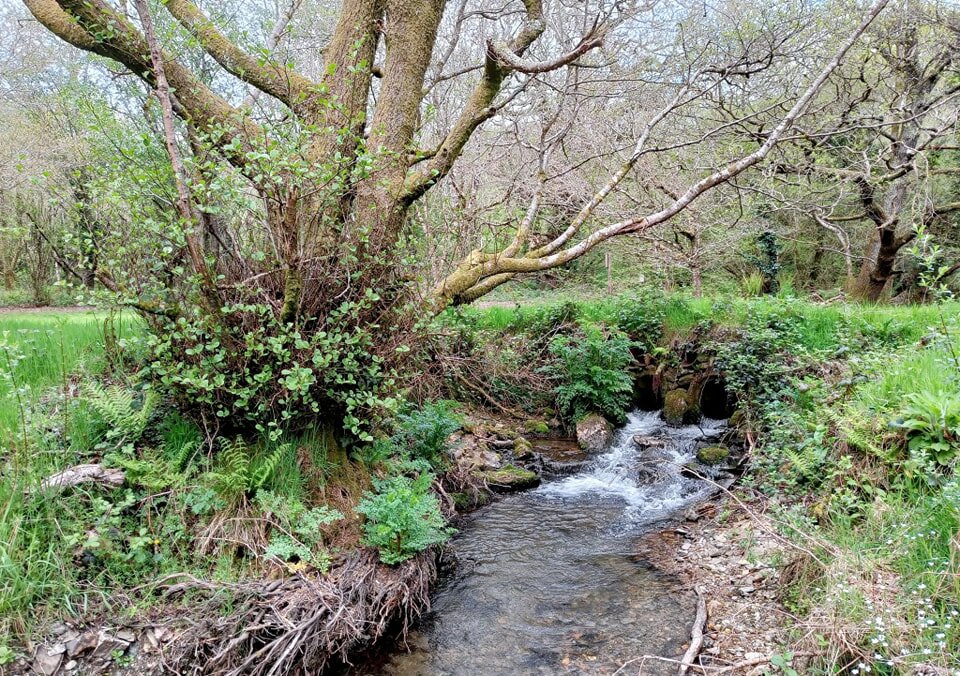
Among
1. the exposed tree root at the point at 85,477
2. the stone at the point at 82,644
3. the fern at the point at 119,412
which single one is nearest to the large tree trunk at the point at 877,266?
→ the fern at the point at 119,412

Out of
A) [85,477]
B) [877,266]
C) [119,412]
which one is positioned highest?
[877,266]

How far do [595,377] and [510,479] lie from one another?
2.72 metres

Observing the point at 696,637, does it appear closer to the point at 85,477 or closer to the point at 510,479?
the point at 510,479

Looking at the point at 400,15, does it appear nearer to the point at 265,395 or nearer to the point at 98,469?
the point at 265,395

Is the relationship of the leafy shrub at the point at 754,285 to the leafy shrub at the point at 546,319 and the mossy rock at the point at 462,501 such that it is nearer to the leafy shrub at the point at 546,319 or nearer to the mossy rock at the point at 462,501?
the leafy shrub at the point at 546,319

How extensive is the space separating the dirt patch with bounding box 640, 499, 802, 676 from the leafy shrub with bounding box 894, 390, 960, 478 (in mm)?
1198

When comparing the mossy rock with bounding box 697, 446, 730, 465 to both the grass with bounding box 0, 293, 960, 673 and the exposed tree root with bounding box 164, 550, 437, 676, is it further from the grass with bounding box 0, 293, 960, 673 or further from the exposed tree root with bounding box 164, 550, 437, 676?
the exposed tree root with bounding box 164, 550, 437, 676

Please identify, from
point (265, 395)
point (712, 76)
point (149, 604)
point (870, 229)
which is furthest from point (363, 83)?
point (870, 229)

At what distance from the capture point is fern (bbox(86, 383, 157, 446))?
3846mm

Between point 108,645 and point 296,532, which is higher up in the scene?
point 296,532

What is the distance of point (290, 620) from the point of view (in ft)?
11.0

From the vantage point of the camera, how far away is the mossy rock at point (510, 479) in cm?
673

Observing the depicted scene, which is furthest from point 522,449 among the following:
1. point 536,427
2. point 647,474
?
point 647,474

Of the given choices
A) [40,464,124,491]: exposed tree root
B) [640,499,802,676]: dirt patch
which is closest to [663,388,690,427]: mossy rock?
[640,499,802,676]: dirt patch
